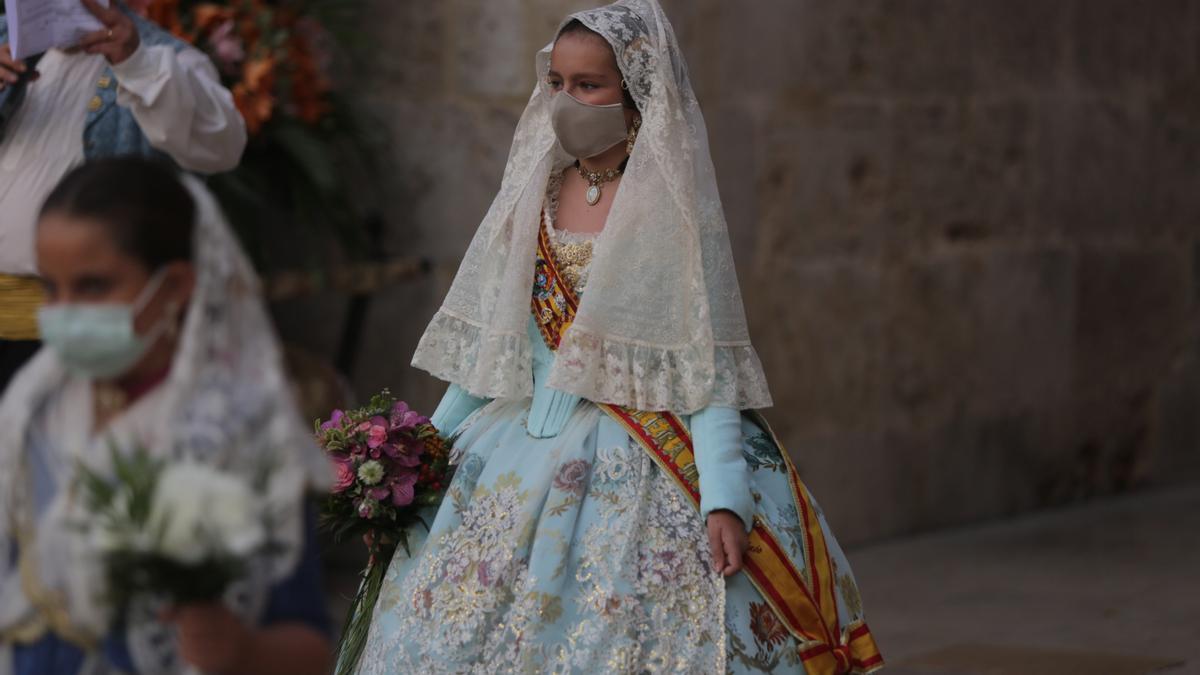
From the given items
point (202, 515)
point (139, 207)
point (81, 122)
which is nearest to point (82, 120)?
point (81, 122)

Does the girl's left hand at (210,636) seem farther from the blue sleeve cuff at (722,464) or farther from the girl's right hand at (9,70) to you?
the girl's right hand at (9,70)

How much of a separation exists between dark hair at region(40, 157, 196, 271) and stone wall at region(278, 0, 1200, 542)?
4.09 m

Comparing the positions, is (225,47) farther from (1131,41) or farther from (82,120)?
(1131,41)

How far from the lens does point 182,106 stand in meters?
4.08

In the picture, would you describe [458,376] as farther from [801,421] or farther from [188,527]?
[801,421]

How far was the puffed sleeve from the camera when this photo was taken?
403 centimetres

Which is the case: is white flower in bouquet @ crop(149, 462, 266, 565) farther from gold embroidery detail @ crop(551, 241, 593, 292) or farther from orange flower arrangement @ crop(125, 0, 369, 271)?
orange flower arrangement @ crop(125, 0, 369, 271)

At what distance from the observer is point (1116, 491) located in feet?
28.0

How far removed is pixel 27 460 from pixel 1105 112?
7.03 meters

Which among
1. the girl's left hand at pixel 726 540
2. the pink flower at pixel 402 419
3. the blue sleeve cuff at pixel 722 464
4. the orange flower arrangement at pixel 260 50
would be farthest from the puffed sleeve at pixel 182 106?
the girl's left hand at pixel 726 540

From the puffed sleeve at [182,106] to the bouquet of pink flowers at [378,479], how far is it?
0.83 m

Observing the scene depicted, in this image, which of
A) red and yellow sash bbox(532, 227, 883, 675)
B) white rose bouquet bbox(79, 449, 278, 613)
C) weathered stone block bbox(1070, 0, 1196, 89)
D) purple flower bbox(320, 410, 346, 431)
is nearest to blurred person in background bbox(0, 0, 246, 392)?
purple flower bbox(320, 410, 346, 431)

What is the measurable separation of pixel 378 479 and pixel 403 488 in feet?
0.18

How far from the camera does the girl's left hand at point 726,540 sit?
134 inches
